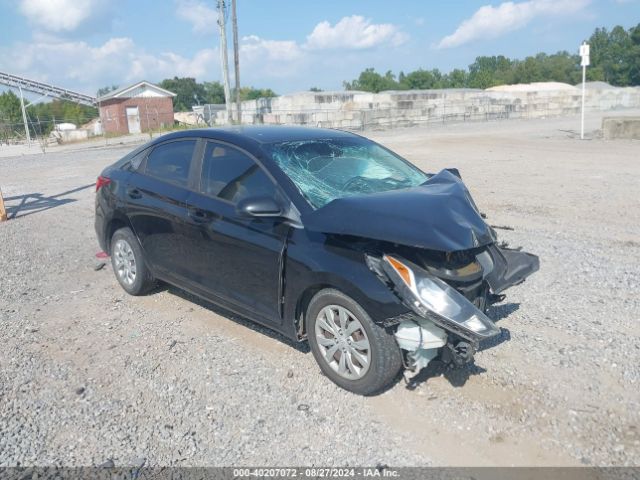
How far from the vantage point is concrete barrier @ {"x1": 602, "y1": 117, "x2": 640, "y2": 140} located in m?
21.8

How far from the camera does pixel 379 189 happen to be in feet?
14.7

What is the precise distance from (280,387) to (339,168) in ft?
5.79

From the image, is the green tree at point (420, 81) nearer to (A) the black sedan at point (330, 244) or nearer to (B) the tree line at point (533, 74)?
(B) the tree line at point (533, 74)

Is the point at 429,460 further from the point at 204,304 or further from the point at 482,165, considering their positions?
the point at 482,165

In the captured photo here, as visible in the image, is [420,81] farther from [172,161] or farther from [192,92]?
[172,161]

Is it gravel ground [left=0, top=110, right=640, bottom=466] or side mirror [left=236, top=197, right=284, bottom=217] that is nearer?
gravel ground [left=0, top=110, right=640, bottom=466]

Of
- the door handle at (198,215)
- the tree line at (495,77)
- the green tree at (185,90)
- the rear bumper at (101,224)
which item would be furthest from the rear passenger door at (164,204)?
the green tree at (185,90)

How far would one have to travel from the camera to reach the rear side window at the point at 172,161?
502 cm

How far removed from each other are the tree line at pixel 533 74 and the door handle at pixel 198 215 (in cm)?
8508

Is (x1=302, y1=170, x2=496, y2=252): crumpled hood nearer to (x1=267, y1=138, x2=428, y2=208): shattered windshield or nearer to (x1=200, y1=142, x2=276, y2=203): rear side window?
(x1=267, y1=138, x2=428, y2=208): shattered windshield

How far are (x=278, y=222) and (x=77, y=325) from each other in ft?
7.79

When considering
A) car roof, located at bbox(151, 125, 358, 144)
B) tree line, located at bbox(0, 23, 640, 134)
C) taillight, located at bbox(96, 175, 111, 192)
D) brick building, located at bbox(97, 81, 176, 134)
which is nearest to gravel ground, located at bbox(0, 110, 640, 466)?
taillight, located at bbox(96, 175, 111, 192)

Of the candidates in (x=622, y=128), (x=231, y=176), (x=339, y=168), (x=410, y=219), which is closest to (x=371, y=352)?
(x=410, y=219)

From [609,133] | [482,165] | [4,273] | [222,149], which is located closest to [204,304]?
[222,149]
